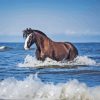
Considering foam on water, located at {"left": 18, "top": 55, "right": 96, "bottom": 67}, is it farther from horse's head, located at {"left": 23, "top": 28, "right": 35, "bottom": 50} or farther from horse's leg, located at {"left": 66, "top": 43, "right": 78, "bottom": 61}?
horse's head, located at {"left": 23, "top": 28, "right": 35, "bottom": 50}

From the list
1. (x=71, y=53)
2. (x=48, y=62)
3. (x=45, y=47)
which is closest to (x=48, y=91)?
(x=48, y=62)

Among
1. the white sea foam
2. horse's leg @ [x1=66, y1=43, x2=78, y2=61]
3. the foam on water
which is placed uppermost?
the white sea foam

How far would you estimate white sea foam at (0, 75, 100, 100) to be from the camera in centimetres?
974

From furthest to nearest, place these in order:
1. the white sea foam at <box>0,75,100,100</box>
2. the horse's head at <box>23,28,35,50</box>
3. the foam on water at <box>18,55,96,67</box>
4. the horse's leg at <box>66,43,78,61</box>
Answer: the horse's leg at <box>66,43,78,61</box> < the horse's head at <box>23,28,35,50</box> < the foam on water at <box>18,55,96,67</box> < the white sea foam at <box>0,75,100,100</box>

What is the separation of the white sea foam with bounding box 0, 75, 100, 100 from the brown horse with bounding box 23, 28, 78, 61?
25.0 ft

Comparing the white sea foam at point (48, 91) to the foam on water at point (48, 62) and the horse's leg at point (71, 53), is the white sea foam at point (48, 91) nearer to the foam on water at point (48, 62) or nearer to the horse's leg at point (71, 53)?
the foam on water at point (48, 62)

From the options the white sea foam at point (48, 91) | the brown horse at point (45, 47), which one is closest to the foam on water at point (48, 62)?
the brown horse at point (45, 47)

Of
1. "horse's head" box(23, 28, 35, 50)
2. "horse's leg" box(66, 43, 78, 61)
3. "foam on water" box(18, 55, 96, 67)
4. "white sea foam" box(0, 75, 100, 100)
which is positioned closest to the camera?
"white sea foam" box(0, 75, 100, 100)

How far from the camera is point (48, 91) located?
10.1 m

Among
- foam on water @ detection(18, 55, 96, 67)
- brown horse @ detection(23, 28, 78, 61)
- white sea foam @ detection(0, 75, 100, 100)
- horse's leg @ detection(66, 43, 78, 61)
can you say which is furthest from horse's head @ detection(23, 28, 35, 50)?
white sea foam @ detection(0, 75, 100, 100)

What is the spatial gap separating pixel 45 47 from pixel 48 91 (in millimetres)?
8618

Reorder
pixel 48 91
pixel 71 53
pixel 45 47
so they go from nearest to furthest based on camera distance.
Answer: pixel 48 91
pixel 45 47
pixel 71 53

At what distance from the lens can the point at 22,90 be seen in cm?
1040

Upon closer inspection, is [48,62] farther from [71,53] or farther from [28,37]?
[71,53]
